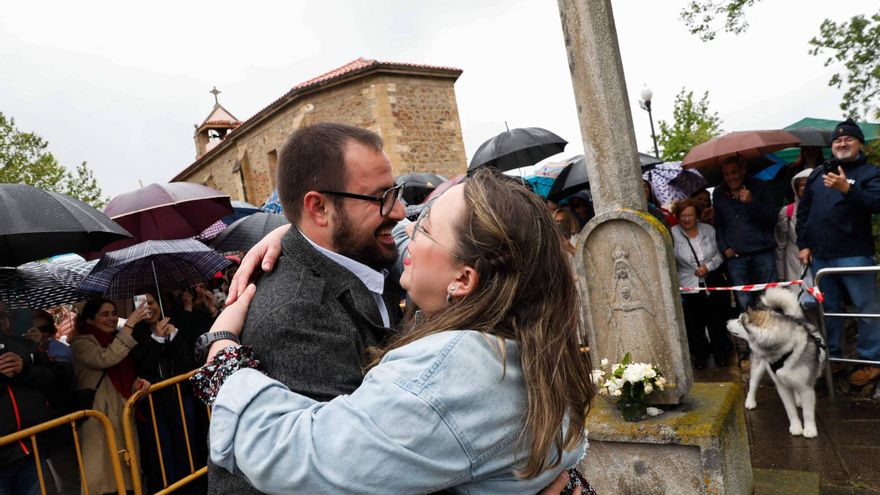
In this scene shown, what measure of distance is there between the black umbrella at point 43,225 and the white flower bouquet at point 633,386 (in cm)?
365

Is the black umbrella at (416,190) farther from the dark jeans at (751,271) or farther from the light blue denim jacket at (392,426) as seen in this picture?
the light blue denim jacket at (392,426)

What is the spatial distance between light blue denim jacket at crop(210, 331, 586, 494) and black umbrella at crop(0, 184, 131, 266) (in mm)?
3227

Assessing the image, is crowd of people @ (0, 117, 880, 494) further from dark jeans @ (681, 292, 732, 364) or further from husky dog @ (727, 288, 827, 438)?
dark jeans @ (681, 292, 732, 364)

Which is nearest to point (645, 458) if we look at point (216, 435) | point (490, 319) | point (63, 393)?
point (490, 319)

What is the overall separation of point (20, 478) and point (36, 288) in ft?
5.99

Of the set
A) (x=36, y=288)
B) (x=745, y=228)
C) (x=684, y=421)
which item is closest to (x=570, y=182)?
(x=745, y=228)

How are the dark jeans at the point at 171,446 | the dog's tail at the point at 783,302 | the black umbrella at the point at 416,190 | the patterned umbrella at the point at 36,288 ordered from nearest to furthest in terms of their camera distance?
the dark jeans at the point at 171,446 < the patterned umbrella at the point at 36,288 < the dog's tail at the point at 783,302 < the black umbrella at the point at 416,190

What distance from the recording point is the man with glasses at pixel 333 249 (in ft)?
4.34

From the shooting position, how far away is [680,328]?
361 centimetres

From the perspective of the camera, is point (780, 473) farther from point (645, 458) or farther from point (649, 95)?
point (649, 95)

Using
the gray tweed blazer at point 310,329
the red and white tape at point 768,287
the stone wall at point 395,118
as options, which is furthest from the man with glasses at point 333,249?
the stone wall at point 395,118

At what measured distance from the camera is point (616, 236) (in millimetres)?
3721

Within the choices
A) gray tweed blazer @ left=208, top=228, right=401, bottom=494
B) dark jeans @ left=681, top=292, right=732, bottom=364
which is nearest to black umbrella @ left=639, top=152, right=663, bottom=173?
dark jeans @ left=681, top=292, right=732, bottom=364

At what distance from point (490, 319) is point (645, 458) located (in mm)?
2762
